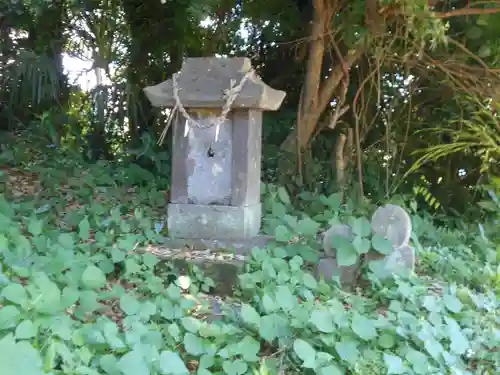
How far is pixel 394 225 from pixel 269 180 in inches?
77.6

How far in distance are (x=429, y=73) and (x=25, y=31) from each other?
Answer: 13.4 ft

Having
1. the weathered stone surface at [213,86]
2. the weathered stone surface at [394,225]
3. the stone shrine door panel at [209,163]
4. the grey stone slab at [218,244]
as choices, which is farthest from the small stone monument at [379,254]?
the weathered stone surface at [213,86]

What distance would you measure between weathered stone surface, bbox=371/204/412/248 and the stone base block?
769 millimetres

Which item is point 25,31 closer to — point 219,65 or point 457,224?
point 219,65

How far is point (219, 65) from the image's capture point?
3000mm

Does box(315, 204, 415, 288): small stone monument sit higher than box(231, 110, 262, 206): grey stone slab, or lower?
lower

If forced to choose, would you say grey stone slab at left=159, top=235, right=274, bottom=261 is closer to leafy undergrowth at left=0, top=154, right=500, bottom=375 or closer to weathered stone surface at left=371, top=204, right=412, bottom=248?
leafy undergrowth at left=0, top=154, right=500, bottom=375

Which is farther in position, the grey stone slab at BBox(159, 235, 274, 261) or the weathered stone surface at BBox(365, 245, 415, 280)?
the grey stone slab at BBox(159, 235, 274, 261)

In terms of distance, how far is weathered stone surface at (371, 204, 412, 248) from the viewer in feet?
8.84

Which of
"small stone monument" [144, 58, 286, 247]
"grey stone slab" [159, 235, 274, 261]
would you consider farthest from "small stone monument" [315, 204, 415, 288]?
"small stone monument" [144, 58, 286, 247]

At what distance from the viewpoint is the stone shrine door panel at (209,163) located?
3104 millimetres

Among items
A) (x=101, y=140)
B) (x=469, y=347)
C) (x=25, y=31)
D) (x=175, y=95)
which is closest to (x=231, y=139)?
(x=175, y=95)

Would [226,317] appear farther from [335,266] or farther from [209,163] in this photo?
[209,163]

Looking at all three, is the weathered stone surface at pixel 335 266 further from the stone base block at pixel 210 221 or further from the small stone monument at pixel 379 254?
the stone base block at pixel 210 221
